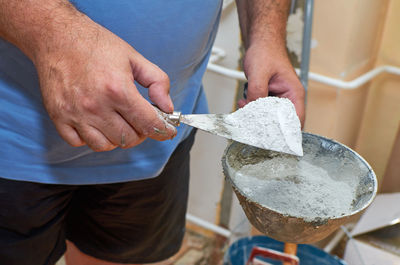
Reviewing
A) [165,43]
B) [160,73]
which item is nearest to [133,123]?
[160,73]

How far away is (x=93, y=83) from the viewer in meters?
0.53

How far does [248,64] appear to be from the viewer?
2.70 feet

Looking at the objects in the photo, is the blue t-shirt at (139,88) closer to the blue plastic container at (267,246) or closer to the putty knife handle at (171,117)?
the putty knife handle at (171,117)

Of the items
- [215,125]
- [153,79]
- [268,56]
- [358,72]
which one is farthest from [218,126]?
[358,72]

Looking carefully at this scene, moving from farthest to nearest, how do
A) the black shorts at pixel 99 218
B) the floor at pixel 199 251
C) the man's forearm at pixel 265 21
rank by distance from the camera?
the floor at pixel 199 251 → the man's forearm at pixel 265 21 → the black shorts at pixel 99 218

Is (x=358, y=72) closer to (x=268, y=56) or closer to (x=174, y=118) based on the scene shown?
(x=268, y=56)

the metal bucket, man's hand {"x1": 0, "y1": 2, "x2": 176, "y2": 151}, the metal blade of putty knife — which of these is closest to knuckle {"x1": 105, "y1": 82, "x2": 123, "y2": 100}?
man's hand {"x1": 0, "y1": 2, "x2": 176, "y2": 151}

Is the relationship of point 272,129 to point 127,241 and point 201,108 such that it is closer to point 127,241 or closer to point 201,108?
point 201,108

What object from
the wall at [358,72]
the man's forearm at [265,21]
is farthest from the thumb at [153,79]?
the wall at [358,72]

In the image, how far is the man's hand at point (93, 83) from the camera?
54 cm

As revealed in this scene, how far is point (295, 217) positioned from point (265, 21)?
48 centimetres

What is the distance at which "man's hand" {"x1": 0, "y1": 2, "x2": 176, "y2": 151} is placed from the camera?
0.54 metres

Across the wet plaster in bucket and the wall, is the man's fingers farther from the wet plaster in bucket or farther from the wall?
the wall

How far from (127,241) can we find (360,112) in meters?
0.89
